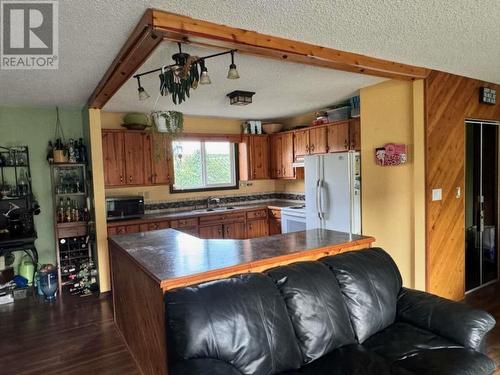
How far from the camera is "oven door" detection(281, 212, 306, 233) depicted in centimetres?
502

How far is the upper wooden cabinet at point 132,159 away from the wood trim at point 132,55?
58.7 inches

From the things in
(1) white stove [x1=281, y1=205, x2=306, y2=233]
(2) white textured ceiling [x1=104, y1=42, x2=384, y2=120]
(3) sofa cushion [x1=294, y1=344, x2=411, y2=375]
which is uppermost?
(2) white textured ceiling [x1=104, y1=42, x2=384, y2=120]

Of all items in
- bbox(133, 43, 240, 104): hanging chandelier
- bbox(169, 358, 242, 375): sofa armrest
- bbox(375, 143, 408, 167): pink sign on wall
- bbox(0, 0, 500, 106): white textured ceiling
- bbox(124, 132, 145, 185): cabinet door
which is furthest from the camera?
bbox(124, 132, 145, 185): cabinet door

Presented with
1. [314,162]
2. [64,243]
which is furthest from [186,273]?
[64,243]

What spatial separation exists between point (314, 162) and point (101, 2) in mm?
3223

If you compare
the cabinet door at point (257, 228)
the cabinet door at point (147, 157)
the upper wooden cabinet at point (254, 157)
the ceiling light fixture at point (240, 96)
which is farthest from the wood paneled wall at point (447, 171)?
the cabinet door at point (147, 157)

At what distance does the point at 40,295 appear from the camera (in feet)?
13.6

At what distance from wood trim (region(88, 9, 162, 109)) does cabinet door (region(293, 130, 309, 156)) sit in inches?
119

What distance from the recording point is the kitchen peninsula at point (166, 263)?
1.98 metres

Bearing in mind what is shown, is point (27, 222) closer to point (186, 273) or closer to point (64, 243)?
point (64, 243)

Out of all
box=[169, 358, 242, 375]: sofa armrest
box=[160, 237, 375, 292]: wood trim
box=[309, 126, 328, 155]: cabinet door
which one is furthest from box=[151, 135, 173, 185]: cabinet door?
box=[169, 358, 242, 375]: sofa armrest

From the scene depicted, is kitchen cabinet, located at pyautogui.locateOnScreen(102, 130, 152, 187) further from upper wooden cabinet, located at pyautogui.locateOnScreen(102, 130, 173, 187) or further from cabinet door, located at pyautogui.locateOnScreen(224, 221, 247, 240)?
cabinet door, located at pyautogui.locateOnScreen(224, 221, 247, 240)

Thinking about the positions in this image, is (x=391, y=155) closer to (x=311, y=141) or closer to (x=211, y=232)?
(x=311, y=141)

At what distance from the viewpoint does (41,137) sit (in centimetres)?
441
